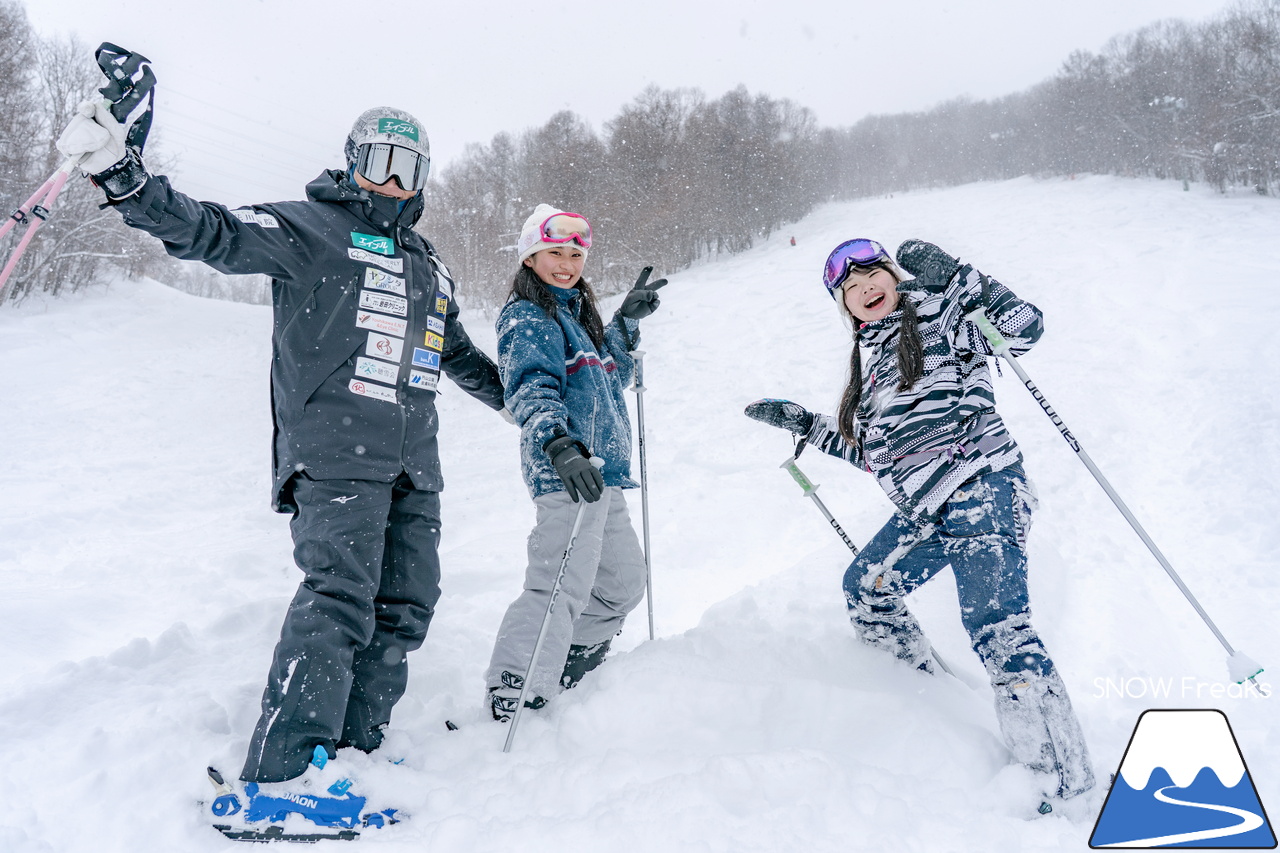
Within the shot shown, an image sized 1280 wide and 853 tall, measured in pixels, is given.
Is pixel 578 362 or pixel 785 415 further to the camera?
pixel 785 415

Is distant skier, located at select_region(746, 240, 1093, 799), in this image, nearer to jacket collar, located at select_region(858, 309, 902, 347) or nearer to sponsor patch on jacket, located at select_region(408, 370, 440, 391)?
jacket collar, located at select_region(858, 309, 902, 347)

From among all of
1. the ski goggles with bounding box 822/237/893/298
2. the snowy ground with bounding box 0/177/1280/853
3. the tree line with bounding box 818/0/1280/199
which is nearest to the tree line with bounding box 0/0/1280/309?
the tree line with bounding box 818/0/1280/199

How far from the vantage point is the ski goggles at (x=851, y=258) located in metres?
2.89

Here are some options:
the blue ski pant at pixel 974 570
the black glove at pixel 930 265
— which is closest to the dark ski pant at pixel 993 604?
the blue ski pant at pixel 974 570

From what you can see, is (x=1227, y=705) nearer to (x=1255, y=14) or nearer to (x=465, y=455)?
(x=465, y=455)

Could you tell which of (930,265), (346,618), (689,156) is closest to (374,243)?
(346,618)

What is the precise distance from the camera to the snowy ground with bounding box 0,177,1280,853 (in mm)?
1985

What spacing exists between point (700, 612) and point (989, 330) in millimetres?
2764

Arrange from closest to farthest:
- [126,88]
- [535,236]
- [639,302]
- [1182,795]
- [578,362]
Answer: [126,88] → [1182,795] → [578,362] → [535,236] → [639,302]

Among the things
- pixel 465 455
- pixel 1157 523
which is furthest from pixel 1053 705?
pixel 465 455

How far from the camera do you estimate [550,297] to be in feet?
9.73

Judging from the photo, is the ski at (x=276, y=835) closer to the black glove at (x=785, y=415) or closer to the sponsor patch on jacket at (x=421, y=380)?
the sponsor patch on jacket at (x=421, y=380)

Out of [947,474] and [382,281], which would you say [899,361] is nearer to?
[947,474]

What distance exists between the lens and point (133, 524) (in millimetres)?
6602
